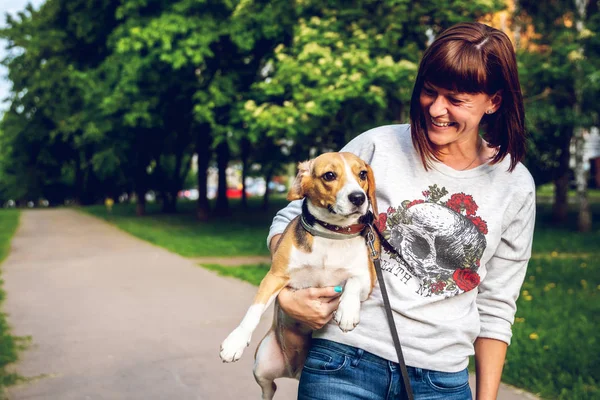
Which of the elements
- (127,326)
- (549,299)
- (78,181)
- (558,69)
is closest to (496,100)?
(127,326)

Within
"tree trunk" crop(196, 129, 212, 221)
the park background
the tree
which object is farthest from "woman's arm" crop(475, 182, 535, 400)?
"tree trunk" crop(196, 129, 212, 221)

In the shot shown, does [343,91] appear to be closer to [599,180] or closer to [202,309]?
[202,309]

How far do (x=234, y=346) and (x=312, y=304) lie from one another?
34cm

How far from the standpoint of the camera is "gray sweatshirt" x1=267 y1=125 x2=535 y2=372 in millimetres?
2061

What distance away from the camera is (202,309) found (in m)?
7.77

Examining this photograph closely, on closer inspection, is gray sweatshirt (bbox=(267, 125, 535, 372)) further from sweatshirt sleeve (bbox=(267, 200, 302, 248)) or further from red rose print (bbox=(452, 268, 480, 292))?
sweatshirt sleeve (bbox=(267, 200, 302, 248))

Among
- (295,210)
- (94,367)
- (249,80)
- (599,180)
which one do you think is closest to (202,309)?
(94,367)

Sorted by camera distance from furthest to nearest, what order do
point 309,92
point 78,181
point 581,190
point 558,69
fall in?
point 78,181 → point 581,190 → point 558,69 → point 309,92

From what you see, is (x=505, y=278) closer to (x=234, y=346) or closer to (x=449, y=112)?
(x=449, y=112)

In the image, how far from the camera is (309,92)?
12.8 metres

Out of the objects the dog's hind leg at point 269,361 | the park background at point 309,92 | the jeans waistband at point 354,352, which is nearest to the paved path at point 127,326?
the park background at point 309,92

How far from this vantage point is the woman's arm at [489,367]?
2.27 metres

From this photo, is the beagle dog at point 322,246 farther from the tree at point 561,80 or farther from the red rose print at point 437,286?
the tree at point 561,80

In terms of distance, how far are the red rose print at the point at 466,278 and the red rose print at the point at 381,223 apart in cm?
29
